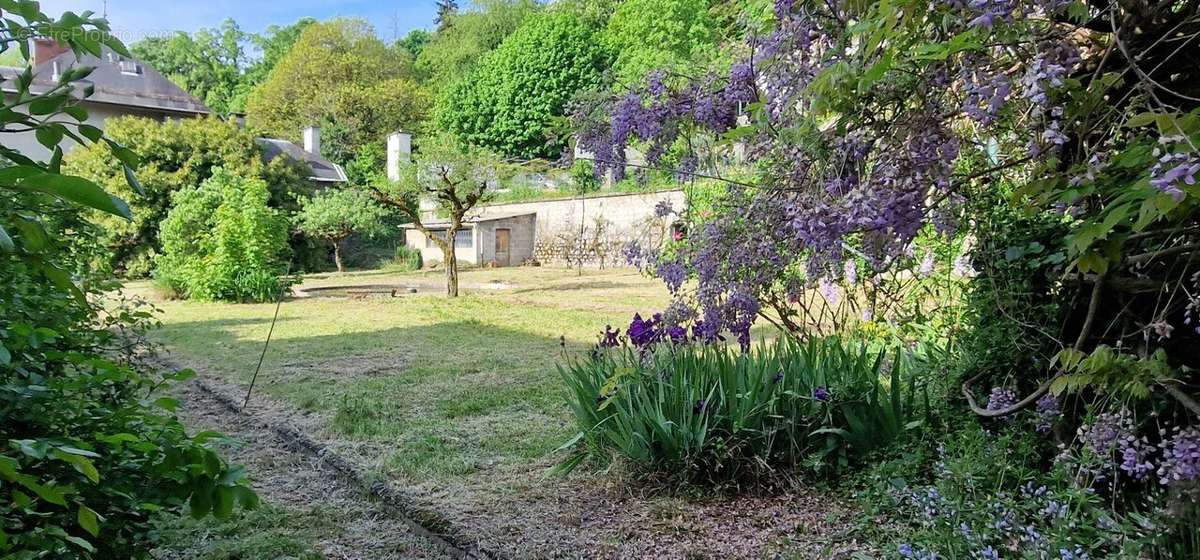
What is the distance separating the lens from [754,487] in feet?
11.2

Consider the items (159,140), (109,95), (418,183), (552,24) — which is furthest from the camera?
(552,24)

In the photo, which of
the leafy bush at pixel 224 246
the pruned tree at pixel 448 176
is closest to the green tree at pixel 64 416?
the leafy bush at pixel 224 246

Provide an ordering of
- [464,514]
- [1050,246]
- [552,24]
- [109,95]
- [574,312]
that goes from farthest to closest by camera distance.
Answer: [552,24]
[109,95]
[574,312]
[464,514]
[1050,246]

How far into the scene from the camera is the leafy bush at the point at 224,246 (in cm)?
1368

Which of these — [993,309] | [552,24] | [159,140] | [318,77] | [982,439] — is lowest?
[982,439]

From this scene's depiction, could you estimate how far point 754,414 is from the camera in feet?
11.3

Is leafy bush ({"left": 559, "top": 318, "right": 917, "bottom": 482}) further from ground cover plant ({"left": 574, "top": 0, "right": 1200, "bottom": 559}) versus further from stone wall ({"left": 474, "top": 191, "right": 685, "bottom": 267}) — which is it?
stone wall ({"left": 474, "top": 191, "right": 685, "bottom": 267})

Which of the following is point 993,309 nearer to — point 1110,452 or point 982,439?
point 982,439

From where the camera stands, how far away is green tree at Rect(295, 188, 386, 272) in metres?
21.4

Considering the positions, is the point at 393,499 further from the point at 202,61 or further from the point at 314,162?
the point at 202,61

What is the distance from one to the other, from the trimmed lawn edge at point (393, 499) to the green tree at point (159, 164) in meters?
14.8

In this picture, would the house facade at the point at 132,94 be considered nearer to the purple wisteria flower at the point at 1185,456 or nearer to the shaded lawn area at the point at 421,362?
the shaded lawn area at the point at 421,362

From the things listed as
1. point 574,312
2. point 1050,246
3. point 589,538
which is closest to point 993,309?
point 1050,246

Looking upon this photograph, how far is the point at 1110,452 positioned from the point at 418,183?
53.5 ft
